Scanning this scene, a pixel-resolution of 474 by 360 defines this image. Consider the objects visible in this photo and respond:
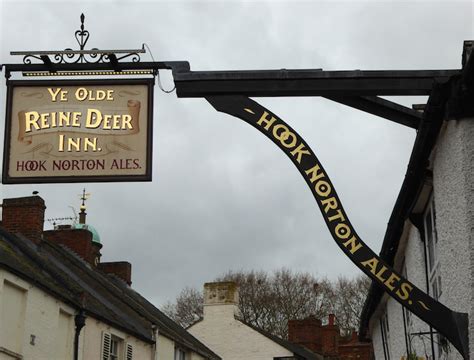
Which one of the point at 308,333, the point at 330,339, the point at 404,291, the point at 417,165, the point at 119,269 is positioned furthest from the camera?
the point at 330,339

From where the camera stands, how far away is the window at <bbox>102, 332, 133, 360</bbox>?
2516 cm

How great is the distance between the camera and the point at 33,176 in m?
8.16

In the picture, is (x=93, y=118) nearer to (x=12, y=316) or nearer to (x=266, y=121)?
(x=266, y=121)

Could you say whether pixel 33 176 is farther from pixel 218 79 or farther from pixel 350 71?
pixel 350 71

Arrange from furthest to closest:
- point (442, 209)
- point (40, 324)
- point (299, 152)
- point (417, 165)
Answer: point (40, 324) → point (417, 165) → point (442, 209) → point (299, 152)

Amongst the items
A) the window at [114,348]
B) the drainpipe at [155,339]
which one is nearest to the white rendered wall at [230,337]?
the drainpipe at [155,339]

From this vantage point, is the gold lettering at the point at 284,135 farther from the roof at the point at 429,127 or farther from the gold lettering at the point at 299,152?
the roof at the point at 429,127

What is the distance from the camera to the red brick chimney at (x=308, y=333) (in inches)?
1737

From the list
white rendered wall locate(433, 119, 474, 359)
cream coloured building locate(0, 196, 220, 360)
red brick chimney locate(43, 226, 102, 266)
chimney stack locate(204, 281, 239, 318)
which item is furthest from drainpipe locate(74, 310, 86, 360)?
chimney stack locate(204, 281, 239, 318)

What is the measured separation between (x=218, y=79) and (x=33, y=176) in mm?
1758

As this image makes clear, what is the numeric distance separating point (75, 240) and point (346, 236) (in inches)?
1030

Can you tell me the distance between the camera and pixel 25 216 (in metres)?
28.5

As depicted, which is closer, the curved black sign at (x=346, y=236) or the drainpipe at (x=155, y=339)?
the curved black sign at (x=346, y=236)

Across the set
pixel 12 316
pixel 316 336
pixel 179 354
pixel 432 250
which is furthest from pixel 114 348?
pixel 316 336
